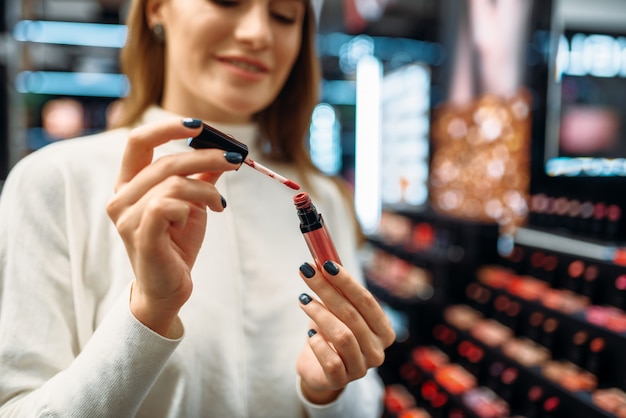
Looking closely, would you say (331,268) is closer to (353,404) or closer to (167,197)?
(167,197)

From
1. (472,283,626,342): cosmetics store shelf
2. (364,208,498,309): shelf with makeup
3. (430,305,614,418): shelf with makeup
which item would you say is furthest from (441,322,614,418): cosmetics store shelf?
(364,208,498,309): shelf with makeup

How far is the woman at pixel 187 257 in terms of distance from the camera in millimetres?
636

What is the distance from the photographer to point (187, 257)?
26.4 inches

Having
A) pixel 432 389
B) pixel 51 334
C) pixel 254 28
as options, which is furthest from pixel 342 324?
pixel 432 389

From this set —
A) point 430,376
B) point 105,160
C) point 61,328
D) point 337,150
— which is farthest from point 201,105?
point 337,150

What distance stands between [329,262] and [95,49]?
17.5 feet

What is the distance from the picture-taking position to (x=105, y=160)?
929mm

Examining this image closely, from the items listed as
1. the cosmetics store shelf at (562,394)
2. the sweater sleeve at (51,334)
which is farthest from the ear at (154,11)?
the cosmetics store shelf at (562,394)

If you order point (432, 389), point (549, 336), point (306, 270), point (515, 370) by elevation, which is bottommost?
point (432, 389)

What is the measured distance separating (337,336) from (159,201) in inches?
11.3

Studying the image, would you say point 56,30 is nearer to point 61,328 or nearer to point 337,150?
point 337,150

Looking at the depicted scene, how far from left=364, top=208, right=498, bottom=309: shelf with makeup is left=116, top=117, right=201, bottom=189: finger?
82.8 inches

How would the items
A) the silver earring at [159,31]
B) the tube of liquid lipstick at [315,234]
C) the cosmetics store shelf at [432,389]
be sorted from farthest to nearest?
the cosmetics store shelf at [432,389], the silver earring at [159,31], the tube of liquid lipstick at [315,234]

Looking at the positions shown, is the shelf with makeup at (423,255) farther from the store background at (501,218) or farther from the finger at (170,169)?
the finger at (170,169)
